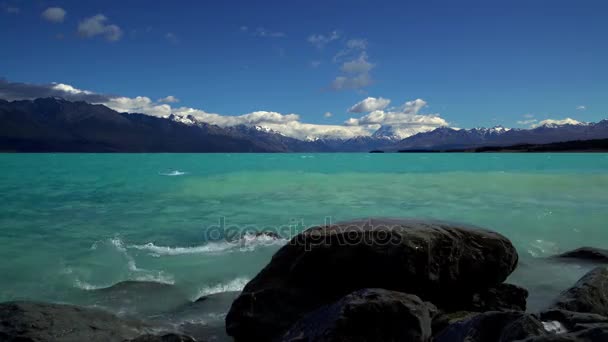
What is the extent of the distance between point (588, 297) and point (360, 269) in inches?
168

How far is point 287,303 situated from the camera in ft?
26.4

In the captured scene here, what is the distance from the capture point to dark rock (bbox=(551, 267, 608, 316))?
303 inches

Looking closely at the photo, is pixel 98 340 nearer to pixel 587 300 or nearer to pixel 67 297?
pixel 67 297

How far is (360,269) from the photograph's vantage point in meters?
7.97

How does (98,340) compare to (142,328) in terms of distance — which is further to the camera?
(142,328)

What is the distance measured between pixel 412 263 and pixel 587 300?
3313mm

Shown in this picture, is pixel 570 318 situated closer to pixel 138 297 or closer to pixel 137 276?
pixel 138 297

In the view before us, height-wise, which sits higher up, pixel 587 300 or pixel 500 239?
pixel 500 239

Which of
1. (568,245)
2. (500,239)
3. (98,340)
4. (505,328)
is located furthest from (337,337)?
(568,245)

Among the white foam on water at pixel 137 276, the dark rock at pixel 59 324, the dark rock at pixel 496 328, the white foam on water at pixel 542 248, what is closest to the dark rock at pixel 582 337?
the dark rock at pixel 496 328

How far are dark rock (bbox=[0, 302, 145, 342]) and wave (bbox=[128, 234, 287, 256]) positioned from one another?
25.2 feet

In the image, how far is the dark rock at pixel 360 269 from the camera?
782 cm

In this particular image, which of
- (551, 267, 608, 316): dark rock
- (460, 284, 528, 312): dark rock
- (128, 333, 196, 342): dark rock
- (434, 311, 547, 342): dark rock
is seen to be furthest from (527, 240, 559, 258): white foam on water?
(128, 333, 196, 342): dark rock

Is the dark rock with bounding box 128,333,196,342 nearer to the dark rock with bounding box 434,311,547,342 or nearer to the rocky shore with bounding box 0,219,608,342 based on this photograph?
the rocky shore with bounding box 0,219,608,342
